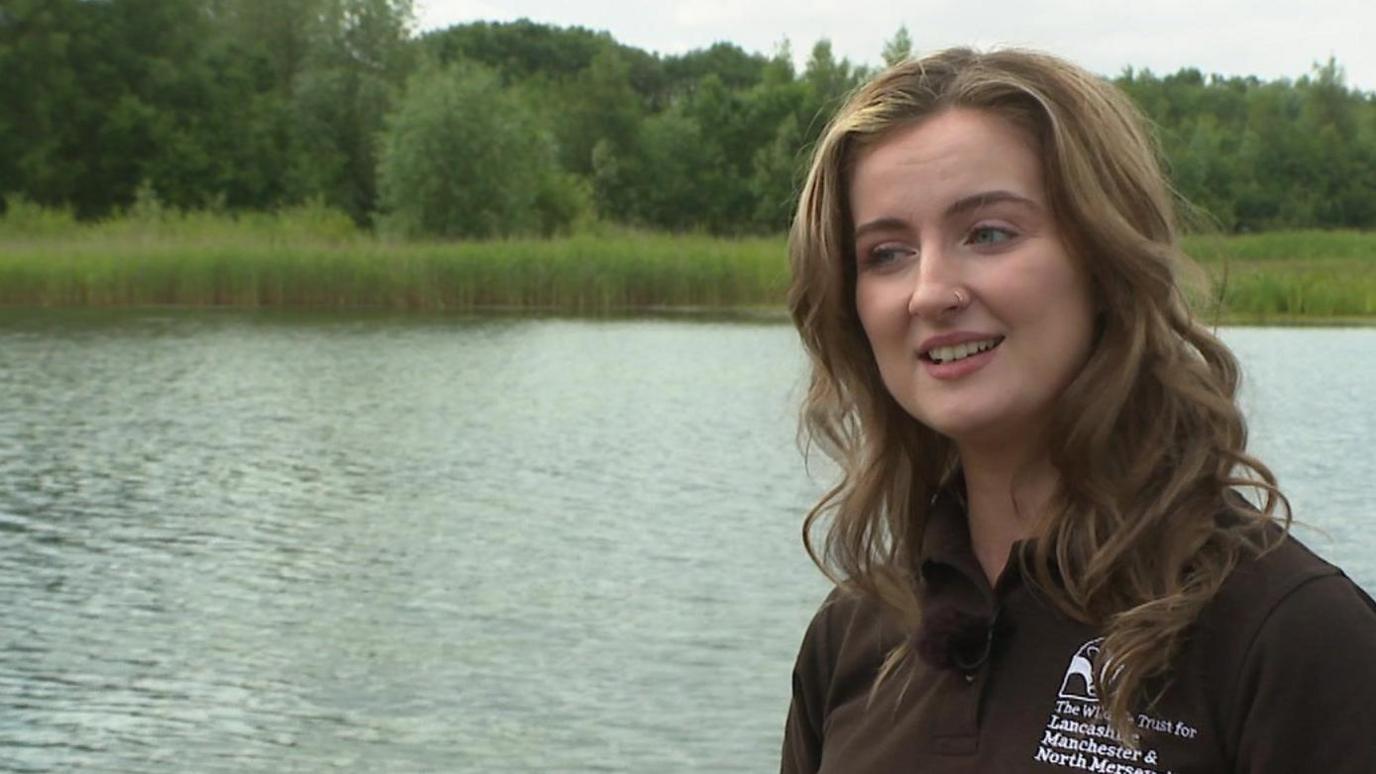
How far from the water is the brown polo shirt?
1.50 feet

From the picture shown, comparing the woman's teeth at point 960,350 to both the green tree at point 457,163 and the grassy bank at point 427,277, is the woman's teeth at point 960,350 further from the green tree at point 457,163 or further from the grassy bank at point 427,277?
the green tree at point 457,163

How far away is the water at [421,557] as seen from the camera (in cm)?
638

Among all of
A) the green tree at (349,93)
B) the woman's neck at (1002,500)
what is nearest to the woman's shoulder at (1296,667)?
the woman's neck at (1002,500)

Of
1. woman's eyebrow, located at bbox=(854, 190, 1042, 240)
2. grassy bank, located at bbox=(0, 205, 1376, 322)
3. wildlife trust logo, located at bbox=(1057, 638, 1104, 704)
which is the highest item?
woman's eyebrow, located at bbox=(854, 190, 1042, 240)

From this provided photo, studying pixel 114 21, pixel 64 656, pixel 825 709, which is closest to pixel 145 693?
pixel 64 656

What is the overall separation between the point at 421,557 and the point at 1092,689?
26.6ft

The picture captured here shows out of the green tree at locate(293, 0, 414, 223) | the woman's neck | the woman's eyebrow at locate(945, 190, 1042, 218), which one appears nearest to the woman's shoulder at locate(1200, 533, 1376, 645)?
the woman's neck

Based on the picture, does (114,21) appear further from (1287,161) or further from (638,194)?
(1287,161)

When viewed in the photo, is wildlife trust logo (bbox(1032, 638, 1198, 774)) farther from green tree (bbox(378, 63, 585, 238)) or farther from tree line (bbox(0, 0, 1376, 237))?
green tree (bbox(378, 63, 585, 238))

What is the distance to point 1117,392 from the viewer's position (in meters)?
1.36

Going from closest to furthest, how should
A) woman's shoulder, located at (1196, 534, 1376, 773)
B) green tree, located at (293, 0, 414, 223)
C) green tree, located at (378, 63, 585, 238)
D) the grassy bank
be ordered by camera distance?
woman's shoulder, located at (1196, 534, 1376, 773), the grassy bank, green tree, located at (378, 63, 585, 238), green tree, located at (293, 0, 414, 223)

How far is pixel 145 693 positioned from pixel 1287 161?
42.0 metres

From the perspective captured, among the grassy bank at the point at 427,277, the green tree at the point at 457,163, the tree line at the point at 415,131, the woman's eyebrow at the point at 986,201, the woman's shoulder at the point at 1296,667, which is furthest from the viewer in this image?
the tree line at the point at 415,131

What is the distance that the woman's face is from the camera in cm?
138
